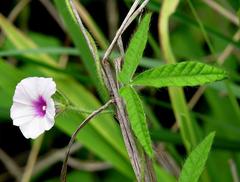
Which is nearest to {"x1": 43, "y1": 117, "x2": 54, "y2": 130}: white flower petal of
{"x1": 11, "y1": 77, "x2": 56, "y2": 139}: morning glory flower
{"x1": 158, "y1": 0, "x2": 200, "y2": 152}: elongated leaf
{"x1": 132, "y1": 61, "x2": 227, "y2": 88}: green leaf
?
{"x1": 11, "y1": 77, "x2": 56, "y2": 139}: morning glory flower

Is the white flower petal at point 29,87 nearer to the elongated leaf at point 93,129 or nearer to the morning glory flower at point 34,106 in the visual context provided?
the morning glory flower at point 34,106

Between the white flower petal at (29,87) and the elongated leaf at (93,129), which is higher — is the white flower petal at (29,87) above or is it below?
above

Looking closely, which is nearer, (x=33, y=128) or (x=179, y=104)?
(x=33, y=128)

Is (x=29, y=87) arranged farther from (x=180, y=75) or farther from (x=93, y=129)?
(x=93, y=129)

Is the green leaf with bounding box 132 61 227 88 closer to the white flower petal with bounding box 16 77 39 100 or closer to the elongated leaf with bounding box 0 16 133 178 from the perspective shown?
the white flower petal with bounding box 16 77 39 100

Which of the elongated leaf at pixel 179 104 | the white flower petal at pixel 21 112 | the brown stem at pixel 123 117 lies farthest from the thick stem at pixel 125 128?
the elongated leaf at pixel 179 104

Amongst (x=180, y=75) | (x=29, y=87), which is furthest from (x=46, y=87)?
(x=180, y=75)
